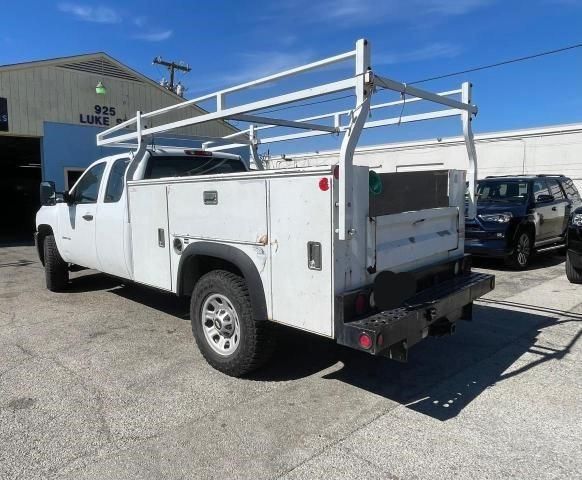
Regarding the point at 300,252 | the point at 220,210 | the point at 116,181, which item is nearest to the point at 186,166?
the point at 116,181

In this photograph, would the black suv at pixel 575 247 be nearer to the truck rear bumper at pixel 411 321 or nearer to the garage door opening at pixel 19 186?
the truck rear bumper at pixel 411 321

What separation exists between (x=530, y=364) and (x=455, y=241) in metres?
1.29

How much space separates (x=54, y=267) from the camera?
7.57 meters

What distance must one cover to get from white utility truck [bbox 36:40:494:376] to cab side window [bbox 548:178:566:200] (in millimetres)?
6806

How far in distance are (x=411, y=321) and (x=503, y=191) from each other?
785cm

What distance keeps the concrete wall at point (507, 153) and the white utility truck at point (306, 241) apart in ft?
30.2

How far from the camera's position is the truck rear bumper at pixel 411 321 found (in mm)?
3152

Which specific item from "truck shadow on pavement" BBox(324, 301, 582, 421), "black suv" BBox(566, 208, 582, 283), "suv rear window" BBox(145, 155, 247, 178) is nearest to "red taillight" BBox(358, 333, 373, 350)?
"truck shadow on pavement" BBox(324, 301, 582, 421)

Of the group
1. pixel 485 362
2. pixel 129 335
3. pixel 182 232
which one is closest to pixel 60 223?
pixel 129 335

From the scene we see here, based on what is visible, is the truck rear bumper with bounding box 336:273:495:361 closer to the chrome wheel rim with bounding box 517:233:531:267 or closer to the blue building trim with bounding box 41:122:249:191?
the chrome wheel rim with bounding box 517:233:531:267

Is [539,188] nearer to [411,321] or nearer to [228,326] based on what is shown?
[411,321]

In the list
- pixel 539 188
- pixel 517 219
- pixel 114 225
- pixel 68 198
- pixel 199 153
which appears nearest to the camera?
pixel 114 225

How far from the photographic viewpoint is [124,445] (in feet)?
10.2

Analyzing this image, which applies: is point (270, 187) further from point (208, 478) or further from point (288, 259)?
point (208, 478)
